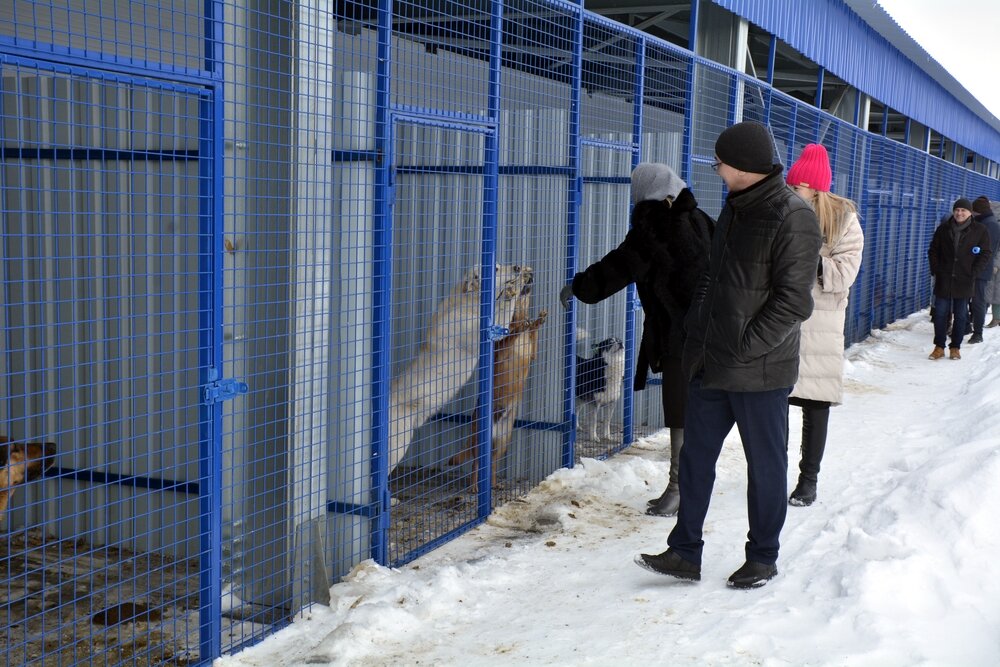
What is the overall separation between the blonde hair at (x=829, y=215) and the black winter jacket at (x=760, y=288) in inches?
57.0

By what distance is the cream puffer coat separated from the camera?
5.19 m

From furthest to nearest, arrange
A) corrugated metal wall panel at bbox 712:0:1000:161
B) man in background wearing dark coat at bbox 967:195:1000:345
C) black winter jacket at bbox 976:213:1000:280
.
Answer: man in background wearing dark coat at bbox 967:195:1000:345
black winter jacket at bbox 976:213:1000:280
corrugated metal wall panel at bbox 712:0:1000:161

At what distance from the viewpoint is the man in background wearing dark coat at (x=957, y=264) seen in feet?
35.8

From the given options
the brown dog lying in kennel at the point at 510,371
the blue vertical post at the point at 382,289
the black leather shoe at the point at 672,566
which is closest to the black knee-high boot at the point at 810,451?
the black leather shoe at the point at 672,566

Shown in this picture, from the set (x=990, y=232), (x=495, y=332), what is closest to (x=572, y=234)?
(x=495, y=332)

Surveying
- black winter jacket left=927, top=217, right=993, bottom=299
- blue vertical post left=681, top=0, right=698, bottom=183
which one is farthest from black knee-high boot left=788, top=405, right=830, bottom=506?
black winter jacket left=927, top=217, right=993, bottom=299

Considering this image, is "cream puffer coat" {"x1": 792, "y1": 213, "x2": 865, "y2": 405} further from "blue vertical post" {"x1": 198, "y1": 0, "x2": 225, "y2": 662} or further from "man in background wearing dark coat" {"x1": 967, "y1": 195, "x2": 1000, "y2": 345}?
"man in background wearing dark coat" {"x1": 967, "y1": 195, "x2": 1000, "y2": 345}

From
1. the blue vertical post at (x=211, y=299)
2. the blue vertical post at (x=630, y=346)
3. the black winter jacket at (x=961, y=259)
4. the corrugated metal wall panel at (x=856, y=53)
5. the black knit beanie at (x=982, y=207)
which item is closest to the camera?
the blue vertical post at (x=211, y=299)

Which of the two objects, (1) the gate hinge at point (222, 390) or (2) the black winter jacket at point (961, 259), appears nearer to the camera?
(1) the gate hinge at point (222, 390)

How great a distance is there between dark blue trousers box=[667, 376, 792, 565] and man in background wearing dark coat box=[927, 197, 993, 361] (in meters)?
8.08

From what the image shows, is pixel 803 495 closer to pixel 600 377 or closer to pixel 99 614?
pixel 600 377

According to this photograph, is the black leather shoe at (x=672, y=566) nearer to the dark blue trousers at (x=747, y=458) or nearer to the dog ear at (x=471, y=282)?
the dark blue trousers at (x=747, y=458)

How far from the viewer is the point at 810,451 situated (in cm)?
544

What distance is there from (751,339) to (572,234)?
2495mm
